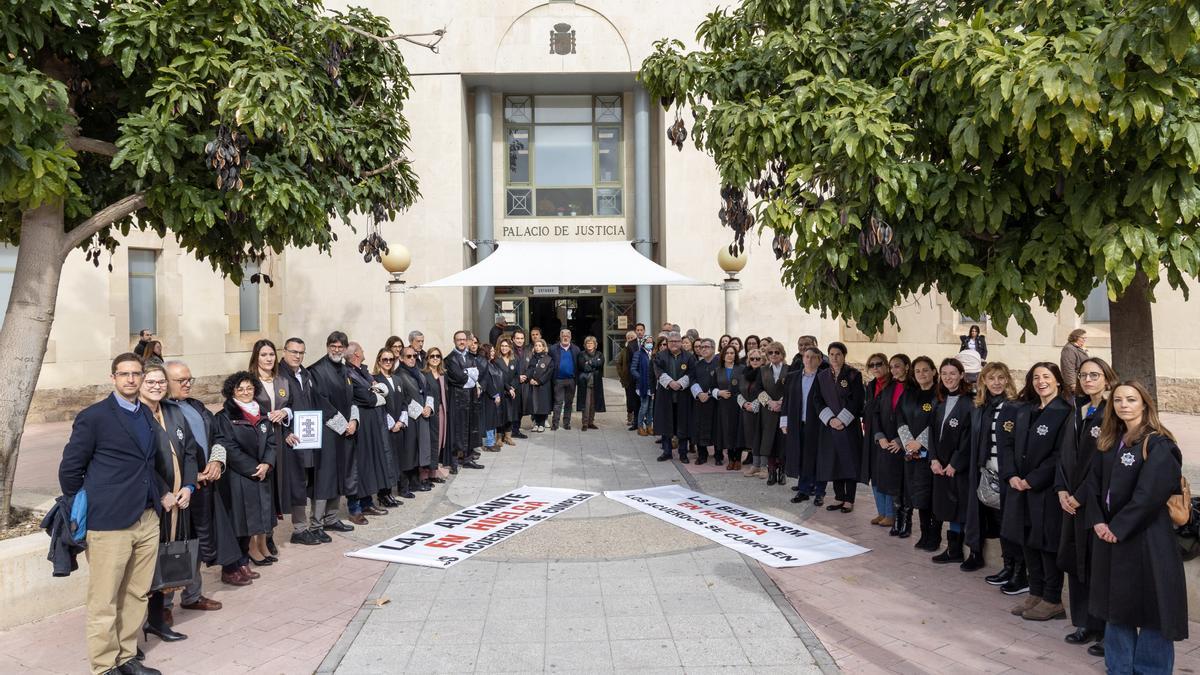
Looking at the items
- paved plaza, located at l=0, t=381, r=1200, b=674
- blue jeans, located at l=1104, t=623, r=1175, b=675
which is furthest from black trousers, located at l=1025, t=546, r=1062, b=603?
blue jeans, located at l=1104, t=623, r=1175, b=675

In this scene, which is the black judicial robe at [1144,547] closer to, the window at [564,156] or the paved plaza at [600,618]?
the paved plaza at [600,618]

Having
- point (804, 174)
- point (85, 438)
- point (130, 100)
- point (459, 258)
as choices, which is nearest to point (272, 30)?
point (130, 100)

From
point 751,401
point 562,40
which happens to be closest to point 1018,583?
point 751,401

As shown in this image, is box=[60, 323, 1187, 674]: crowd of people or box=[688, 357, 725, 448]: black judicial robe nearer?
box=[60, 323, 1187, 674]: crowd of people

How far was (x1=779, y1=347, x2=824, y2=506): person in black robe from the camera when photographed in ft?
28.7

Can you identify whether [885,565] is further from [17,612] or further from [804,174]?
[17,612]

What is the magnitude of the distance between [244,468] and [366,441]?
6.56 feet

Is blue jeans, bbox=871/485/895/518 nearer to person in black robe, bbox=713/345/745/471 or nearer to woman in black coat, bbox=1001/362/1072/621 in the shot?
woman in black coat, bbox=1001/362/1072/621

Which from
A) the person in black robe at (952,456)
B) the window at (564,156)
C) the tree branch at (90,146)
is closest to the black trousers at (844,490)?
the person in black robe at (952,456)

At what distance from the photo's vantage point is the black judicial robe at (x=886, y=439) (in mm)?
7441

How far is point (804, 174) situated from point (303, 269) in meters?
16.2

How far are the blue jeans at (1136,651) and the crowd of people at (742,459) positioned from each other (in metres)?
0.01

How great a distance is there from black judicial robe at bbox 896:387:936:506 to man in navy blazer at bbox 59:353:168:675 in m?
5.78

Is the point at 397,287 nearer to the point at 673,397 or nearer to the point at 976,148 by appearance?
the point at 673,397
